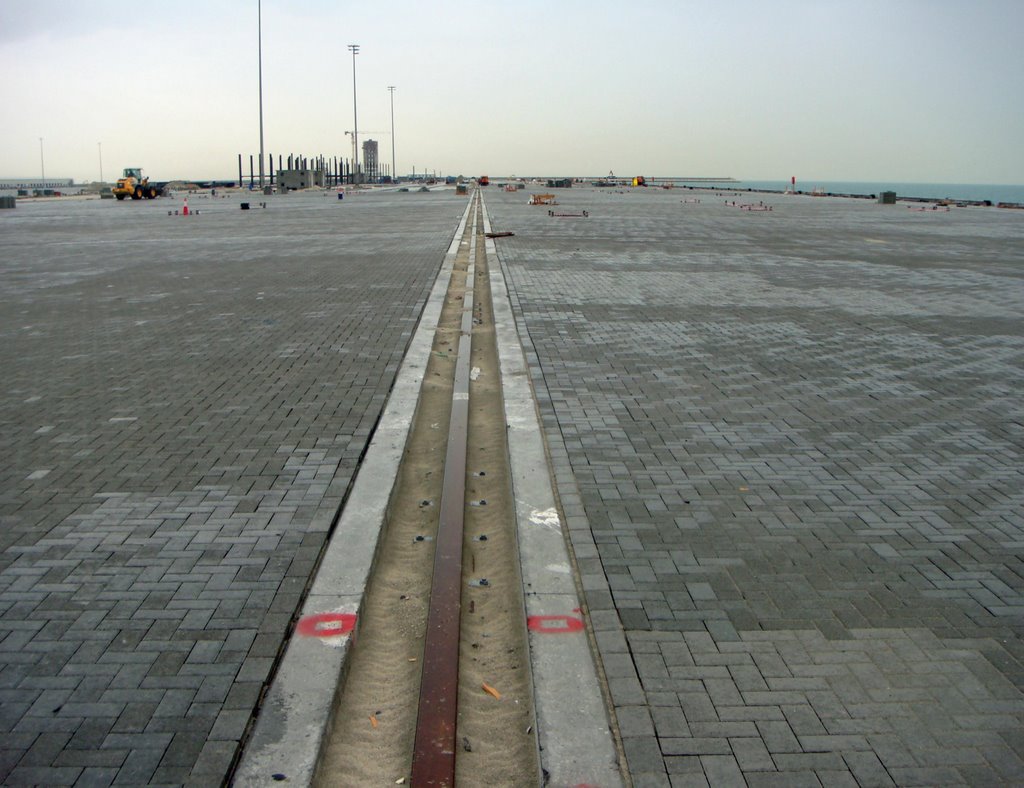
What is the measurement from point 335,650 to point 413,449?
3169 mm

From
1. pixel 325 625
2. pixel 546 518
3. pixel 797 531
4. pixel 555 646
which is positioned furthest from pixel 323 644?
pixel 797 531

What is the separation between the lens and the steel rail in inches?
137

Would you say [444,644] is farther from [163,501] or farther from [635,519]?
→ [163,501]

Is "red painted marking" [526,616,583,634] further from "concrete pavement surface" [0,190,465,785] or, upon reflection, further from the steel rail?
"concrete pavement surface" [0,190,465,785]

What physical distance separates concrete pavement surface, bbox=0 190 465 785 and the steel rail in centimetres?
66

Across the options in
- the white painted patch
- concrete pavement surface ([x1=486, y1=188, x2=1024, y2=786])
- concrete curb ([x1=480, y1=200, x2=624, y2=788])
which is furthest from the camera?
the white painted patch

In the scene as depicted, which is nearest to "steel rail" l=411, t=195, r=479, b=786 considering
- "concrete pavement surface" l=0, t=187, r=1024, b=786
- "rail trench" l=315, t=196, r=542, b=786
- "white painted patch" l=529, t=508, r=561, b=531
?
"rail trench" l=315, t=196, r=542, b=786

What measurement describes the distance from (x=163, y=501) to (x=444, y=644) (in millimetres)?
2285

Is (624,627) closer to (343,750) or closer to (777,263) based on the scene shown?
(343,750)

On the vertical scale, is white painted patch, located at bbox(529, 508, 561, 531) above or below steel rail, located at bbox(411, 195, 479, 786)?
above

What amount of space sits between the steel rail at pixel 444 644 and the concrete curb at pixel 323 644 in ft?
1.17

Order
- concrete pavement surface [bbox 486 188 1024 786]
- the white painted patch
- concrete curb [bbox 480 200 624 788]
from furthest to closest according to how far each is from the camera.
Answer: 1. the white painted patch
2. concrete pavement surface [bbox 486 188 1024 786]
3. concrete curb [bbox 480 200 624 788]

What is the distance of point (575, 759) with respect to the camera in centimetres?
331

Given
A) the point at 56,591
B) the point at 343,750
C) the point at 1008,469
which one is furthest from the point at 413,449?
the point at 1008,469
